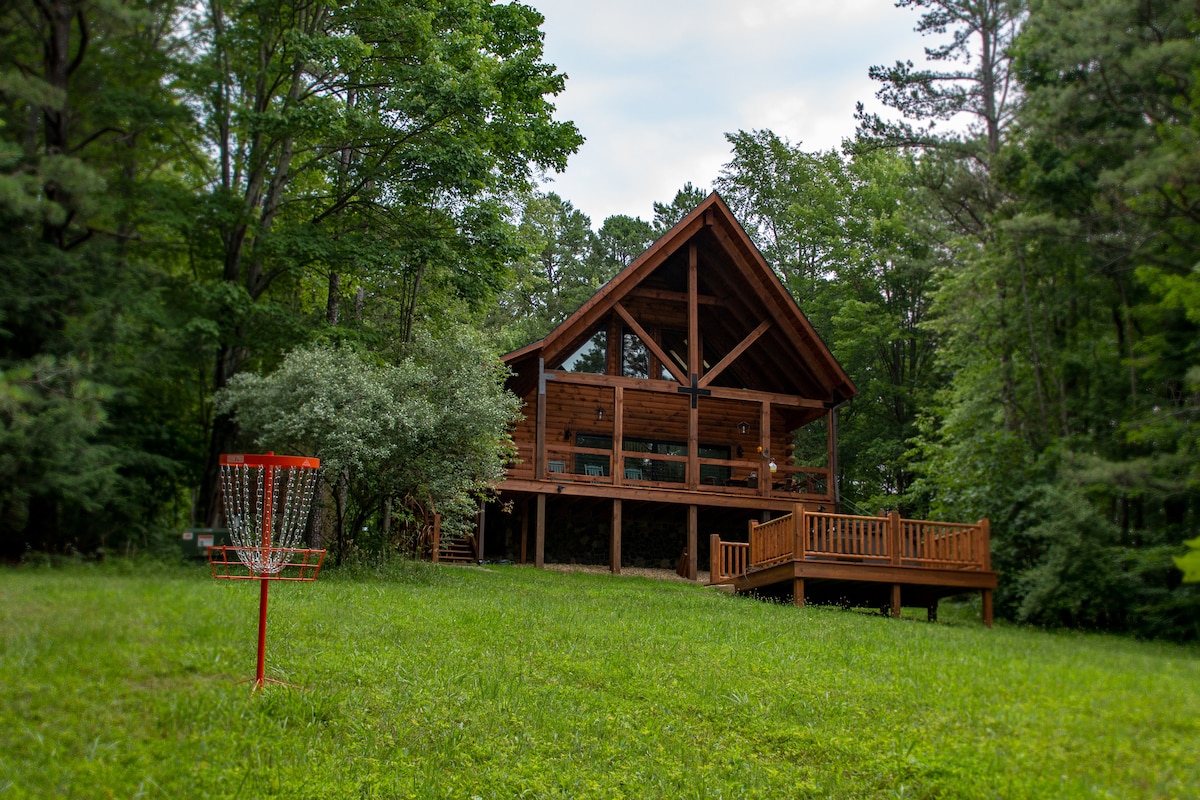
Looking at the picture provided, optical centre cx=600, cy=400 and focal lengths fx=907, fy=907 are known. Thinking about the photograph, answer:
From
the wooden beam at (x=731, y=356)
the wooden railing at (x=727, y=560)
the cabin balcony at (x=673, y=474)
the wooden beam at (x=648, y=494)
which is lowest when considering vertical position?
the wooden railing at (x=727, y=560)

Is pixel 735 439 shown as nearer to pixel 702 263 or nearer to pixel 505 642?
pixel 702 263

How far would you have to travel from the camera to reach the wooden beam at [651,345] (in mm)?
20922

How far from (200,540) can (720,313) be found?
50.8 feet

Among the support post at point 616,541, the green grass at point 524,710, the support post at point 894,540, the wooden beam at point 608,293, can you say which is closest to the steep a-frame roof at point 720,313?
the wooden beam at point 608,293

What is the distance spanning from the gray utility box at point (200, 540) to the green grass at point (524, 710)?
691 mm

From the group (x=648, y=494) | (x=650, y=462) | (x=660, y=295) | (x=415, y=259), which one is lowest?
(x=648, y=494)

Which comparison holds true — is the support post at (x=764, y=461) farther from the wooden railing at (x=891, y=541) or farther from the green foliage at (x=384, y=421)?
the green foliage at (x=384, y=421)

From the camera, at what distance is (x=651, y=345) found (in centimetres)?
2120

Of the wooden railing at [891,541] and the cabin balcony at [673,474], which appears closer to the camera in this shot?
the wooden railing at [891,541]

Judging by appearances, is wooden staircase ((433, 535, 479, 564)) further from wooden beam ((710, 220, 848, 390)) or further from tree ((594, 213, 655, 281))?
tree ((594, 213, 655, 281))

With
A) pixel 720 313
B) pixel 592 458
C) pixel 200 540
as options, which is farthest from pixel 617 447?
pixel 200 540

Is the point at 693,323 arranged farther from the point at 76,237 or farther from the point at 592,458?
the point at 76,237

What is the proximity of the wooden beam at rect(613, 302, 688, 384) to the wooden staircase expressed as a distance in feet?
19.9

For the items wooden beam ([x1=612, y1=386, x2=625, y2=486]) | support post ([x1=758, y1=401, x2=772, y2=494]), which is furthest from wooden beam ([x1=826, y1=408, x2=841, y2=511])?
wooden beam ([x1=612, y1=386, x2=625, y2=486])
